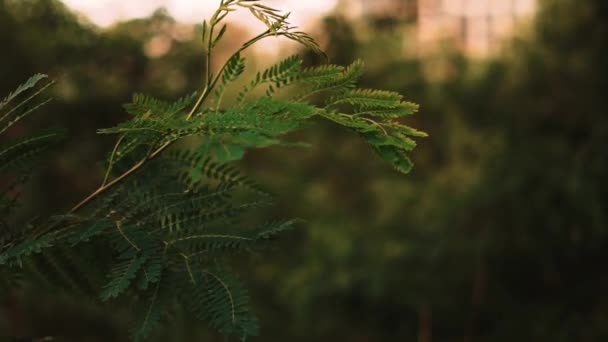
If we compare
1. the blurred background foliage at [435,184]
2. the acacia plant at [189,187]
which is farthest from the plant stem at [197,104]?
the blurred background foliage at [435,184]

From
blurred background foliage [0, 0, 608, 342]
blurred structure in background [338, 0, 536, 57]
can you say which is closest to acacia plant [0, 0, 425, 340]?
blurred background foliage [0, 0, 608, 342]

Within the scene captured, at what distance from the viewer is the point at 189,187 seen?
1.36m

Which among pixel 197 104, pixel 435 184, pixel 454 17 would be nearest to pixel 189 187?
pixel 197 104

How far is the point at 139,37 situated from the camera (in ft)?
22.2

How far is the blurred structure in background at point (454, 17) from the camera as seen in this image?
8211mm

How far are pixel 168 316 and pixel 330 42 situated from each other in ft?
20.0

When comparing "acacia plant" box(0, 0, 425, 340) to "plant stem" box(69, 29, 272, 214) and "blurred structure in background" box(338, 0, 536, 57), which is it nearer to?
"plant stem" box(69, 29, 272, 214)

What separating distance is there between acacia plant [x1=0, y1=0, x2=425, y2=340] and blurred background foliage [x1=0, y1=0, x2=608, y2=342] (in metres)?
4.46

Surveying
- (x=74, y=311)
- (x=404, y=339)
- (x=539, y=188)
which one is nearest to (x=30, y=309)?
(x=74, y=311)

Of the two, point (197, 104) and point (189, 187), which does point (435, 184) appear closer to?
point (189, 187)

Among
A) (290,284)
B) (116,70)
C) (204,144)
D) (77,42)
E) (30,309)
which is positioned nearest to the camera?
(204,144)

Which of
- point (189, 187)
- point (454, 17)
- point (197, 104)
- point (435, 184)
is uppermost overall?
point (454, 17)

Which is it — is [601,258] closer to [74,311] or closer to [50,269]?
[74,311]

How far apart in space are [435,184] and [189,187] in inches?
242
